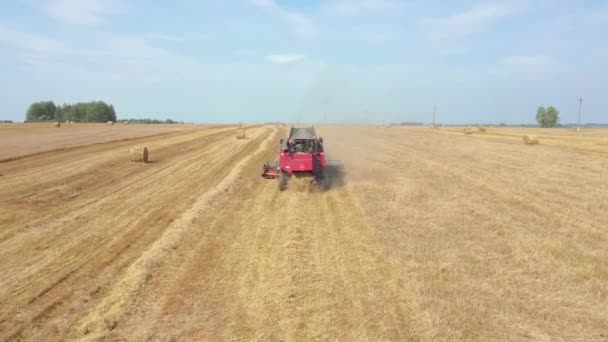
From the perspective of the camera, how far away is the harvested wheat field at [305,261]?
5.80 meters

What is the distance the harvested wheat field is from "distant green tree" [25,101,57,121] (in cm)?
14421

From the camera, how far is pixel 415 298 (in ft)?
21.0

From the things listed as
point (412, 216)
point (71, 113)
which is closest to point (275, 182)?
point (412, 216)

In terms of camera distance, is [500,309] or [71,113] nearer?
[500,309]

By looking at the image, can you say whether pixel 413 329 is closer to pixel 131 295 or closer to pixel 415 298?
pixel 415 298

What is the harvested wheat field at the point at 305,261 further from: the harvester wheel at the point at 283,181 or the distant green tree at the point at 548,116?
the distant green tree at the point at 548,116

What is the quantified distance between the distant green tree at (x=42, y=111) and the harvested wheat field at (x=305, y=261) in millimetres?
144211

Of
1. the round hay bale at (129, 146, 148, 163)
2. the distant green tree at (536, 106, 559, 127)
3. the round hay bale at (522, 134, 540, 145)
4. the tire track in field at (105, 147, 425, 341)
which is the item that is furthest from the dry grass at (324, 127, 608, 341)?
the distant green tree at (536, 106, 559, 127)

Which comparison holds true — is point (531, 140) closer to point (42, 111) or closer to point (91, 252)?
point (91, 252)

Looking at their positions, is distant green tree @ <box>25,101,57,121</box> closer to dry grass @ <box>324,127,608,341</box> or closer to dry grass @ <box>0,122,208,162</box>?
dry grass @ <box>0,122,208,162</box>

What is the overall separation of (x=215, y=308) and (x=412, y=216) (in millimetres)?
6358

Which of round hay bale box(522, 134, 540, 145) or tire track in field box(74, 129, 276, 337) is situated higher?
round hay bale box(522, 134, 540, 145)

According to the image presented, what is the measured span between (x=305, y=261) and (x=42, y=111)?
15893 cm

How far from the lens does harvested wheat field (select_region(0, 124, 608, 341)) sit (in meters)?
5.80
